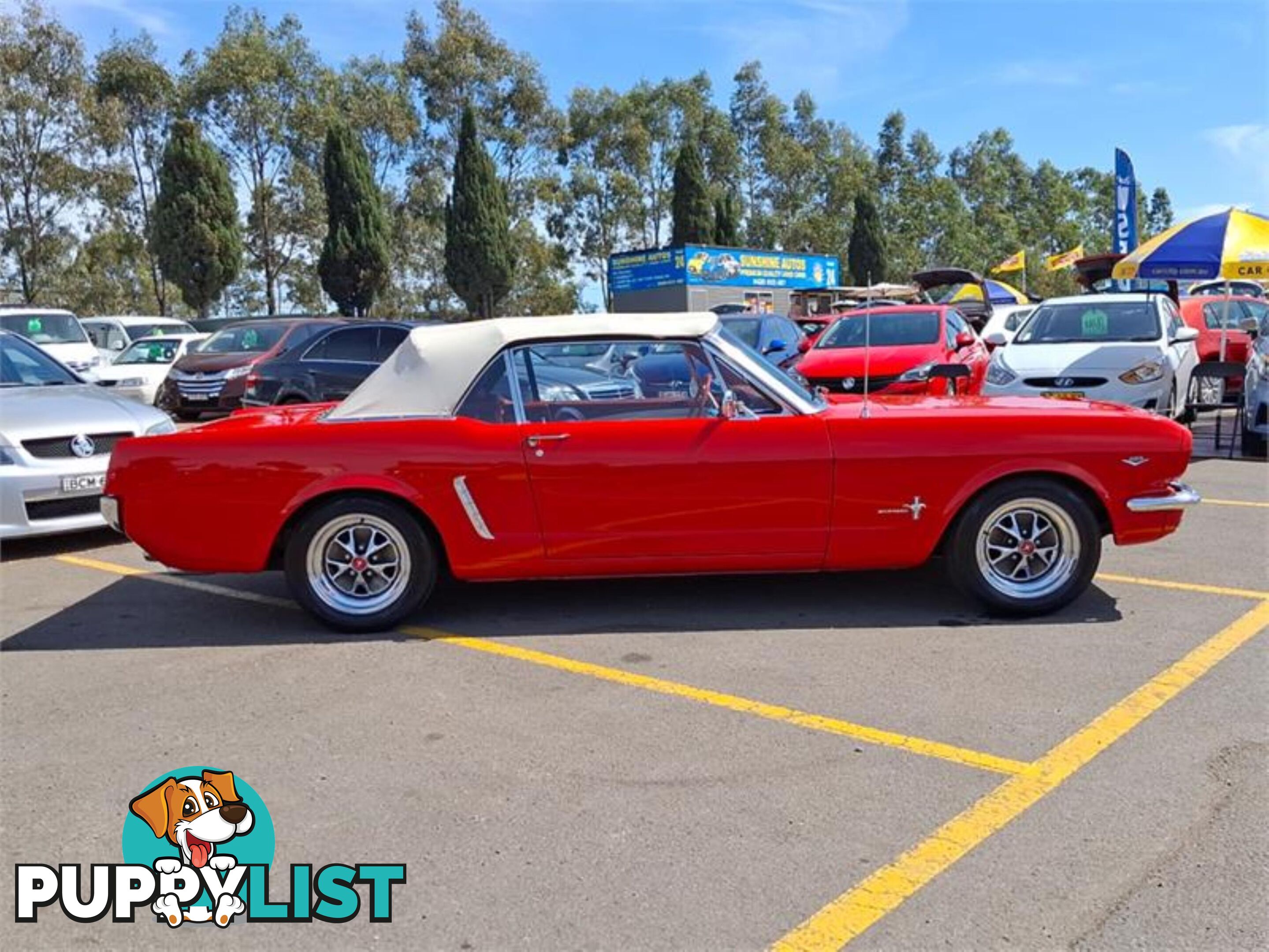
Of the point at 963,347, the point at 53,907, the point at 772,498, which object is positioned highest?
the point at 963,347

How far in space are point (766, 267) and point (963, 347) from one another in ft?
101

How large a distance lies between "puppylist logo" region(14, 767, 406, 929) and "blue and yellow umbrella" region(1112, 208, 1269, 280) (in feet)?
37.2

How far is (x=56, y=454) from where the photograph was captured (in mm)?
6871

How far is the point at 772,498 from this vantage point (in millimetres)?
4859

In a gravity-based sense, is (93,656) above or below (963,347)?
below

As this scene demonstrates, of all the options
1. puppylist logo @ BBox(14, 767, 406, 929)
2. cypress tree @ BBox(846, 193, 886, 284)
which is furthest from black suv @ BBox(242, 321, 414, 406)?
cypress tree @ BBox(846, 193, 886, 284)

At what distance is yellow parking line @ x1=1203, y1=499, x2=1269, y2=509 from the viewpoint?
25.3 ft

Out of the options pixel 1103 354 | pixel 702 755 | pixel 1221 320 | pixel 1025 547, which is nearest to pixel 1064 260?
pixel 1221 320

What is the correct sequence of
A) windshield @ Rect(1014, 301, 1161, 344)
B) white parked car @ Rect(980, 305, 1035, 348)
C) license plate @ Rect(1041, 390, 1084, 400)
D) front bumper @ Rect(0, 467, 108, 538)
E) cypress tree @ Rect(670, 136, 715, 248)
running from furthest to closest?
1. cypress tree @ Rect(670, 136, 715, 248)
2. white parked car @ Rect(980, 305, 1035, 348)
3. windshield @ Rect(1014, 301, 1161, 344)
4. license plate @ Rect(1041, 390, 1084, 400)
5. front bumper @ Rect(0, 467, 108, 538)

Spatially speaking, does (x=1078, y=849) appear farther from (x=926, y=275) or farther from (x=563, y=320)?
(x=926, y=275)

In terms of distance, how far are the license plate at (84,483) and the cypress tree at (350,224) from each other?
3199 cm

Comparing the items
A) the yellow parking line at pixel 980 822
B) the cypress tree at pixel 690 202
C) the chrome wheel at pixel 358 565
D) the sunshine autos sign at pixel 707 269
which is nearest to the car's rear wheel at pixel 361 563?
the chrome wheel at pixel 358 565


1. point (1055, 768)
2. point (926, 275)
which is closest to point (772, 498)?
point (1055, 768)

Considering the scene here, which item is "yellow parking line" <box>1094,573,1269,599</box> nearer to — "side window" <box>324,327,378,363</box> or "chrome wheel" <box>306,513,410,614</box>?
"chrome wheel" <box>306,513,410,614</box>
